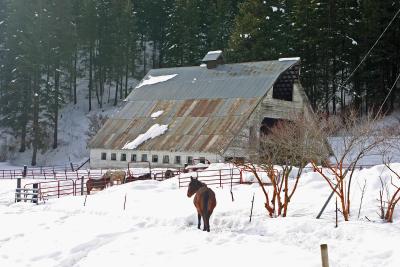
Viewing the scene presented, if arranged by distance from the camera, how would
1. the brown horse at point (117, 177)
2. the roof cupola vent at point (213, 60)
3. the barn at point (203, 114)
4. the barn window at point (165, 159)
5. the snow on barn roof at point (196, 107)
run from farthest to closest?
the roof cupola vent at point (213, 60)
the barn window at point (165, 159)
the snow on barn roof at point (196, 107)
the barn at point (203, 114)
the brown horse at point (117, 177)

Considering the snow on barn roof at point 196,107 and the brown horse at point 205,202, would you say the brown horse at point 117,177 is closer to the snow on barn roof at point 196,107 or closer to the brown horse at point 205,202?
the snow on barn roof at point 196,107

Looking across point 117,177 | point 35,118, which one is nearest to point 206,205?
point 117,177

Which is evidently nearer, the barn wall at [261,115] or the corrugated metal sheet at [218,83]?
the barn wall at [261,115]

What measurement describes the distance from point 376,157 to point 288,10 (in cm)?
2278

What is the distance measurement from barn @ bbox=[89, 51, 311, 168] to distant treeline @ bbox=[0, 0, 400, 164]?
4.54 metres

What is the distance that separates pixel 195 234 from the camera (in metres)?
15.6

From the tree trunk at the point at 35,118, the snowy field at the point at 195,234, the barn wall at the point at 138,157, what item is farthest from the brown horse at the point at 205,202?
the tree trunk at the point at 35,118

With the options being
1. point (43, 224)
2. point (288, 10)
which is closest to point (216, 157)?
point (43, 224)

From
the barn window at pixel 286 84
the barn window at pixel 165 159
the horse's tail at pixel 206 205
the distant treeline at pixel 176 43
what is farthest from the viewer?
the distant treeline at pixel 176 43

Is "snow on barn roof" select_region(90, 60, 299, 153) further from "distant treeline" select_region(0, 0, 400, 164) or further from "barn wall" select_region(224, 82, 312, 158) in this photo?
"distant treeline" select_region(0, 0, 400, 164)

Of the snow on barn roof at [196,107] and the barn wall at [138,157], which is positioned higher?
the snow on barn roof at [196,107]

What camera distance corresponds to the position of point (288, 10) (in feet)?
184

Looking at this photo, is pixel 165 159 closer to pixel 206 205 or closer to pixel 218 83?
pixel 218 83

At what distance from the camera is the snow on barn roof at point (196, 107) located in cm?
3612
